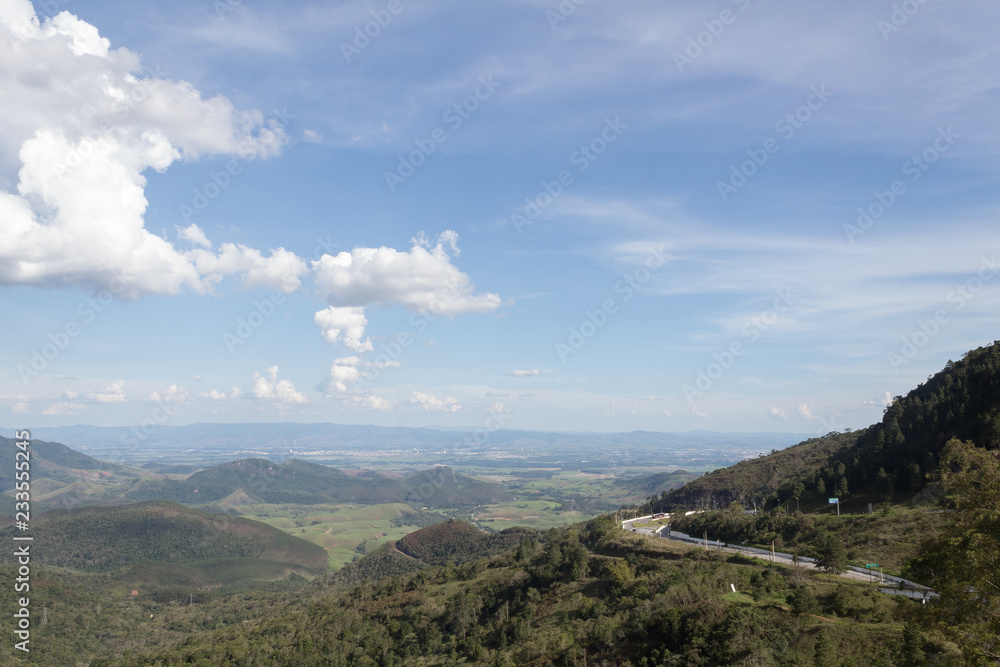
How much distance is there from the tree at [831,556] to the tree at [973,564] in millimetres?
29875

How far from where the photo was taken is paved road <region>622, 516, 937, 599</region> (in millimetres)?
37656

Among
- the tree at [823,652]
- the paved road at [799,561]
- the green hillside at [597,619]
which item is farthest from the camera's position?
the paved road at [799,561]

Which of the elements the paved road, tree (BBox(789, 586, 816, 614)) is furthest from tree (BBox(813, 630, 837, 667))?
the paved road

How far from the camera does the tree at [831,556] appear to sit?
43188mm

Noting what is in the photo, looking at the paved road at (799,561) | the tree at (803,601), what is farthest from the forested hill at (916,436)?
the tree at (803,601)

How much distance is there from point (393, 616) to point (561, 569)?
26478mm

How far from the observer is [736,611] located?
35.6 metres

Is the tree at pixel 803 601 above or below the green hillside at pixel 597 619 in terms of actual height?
above

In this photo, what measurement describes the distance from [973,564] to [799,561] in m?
38.9

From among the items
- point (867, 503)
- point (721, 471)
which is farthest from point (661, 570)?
point (721, 471)

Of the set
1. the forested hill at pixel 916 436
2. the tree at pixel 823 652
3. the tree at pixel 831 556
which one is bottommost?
the tree at pixel 823 652

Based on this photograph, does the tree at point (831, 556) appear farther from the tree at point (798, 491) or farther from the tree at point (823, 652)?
the tree at point (798, 491)

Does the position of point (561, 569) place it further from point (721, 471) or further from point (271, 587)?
point (271, 587)

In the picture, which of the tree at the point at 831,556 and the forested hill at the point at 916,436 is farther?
the forested hill at the point at 916,436
